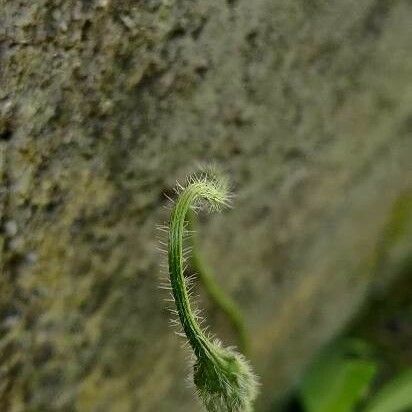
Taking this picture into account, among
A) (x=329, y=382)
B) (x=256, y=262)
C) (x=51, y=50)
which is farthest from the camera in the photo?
(x=329, y=382)

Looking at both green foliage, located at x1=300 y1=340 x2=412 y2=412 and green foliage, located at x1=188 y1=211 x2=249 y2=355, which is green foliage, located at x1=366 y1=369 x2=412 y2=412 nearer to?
green foliage, located at x1=300 y1=340 x2=412 y2=412

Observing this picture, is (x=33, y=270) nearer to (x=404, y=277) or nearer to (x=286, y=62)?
(x=286, y=62)

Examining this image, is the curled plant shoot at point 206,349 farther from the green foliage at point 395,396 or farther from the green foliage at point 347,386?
the green foliage at point 395,396

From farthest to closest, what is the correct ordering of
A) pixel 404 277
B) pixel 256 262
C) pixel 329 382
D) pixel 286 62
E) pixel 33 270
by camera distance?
pixel 404 277
pixel 329 382
pixel 256 262
pixel 286 62
pixel 33 270

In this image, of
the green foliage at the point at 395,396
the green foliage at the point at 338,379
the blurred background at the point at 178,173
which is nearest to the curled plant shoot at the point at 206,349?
the blurred background at the point at 178,173

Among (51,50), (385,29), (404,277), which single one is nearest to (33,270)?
(51,50)

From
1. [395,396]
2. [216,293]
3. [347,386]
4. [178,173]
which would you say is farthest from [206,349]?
[395,396]

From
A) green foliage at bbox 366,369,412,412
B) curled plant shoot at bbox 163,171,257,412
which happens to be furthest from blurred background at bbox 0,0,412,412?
curled plant shoot at bbox 163,171,257,412
